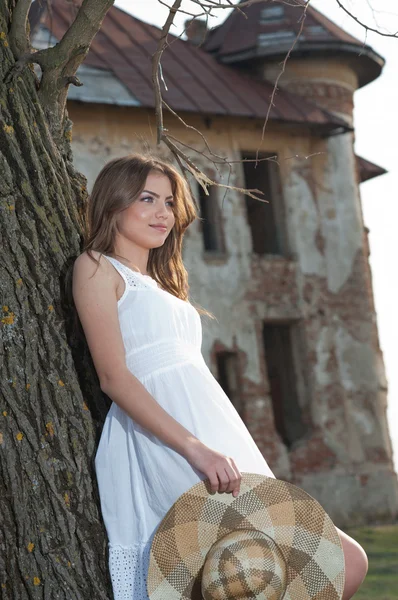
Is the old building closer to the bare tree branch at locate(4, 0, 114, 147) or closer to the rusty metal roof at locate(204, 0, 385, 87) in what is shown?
the rusty metal roof at locate(204, 0, 385, 87)

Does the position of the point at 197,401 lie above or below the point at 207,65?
below

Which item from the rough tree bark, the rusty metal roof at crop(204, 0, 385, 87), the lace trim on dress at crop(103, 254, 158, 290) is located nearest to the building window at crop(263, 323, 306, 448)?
the rusty metal roof at crop(204, 0, 385, 87)

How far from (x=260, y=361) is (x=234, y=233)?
1.93m

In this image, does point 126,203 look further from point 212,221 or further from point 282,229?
point 282,229

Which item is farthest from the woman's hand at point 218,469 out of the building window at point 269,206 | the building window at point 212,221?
the building window at point 269,206

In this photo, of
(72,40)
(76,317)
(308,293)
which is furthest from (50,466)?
(308,293)

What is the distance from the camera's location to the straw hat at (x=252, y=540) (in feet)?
9.98

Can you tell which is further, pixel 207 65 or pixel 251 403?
pixel 207 65

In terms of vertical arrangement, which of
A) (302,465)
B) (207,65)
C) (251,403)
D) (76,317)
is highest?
(207,65)

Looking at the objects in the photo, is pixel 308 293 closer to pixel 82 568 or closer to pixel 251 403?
pixel 251 403

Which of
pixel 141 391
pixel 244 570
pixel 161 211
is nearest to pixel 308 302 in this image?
pixel 161 211

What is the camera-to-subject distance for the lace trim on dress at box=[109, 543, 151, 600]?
3.24 metres

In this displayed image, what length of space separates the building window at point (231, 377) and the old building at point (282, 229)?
0.03 m

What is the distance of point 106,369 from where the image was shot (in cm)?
329
